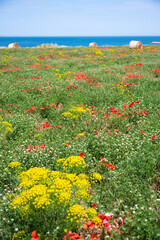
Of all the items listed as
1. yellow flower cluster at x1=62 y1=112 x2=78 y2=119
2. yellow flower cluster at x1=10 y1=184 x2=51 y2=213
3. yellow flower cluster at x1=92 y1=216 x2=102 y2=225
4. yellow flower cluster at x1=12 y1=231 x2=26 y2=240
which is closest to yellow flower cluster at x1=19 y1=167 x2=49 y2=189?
yellow flower cluster at x1=10 y1=184 x2=51 y2=213

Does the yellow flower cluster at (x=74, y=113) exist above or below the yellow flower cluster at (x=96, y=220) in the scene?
above

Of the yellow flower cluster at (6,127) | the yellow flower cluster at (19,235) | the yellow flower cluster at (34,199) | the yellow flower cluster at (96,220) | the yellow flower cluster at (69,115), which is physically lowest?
the yellow flower cluster at (19,235)

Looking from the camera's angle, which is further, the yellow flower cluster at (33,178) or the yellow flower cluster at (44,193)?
the yellow flower cluster at (33,178)

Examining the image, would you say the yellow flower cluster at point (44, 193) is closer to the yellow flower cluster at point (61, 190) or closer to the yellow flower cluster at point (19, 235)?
the yellow flower cluster at point (61, 190)

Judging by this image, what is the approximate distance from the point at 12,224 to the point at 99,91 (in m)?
8.08

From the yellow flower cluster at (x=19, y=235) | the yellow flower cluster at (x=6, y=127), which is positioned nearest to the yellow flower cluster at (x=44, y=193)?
the yellow flower cluster at (x=19, y=235)

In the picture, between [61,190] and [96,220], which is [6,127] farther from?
[96,220]

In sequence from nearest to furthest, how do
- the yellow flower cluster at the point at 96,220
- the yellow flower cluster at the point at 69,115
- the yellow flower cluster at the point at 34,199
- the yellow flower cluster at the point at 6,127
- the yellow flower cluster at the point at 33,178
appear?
the yellow flower cluster at the point at 34,199 < the yellow flower cluster at the point at 96,220 < the yellow flower cluster at the point at 33,178 < the yellow flower cluster at the point at 6,127 < the yellow flower cluster at the point at 69,115

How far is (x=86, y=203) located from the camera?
3818mm

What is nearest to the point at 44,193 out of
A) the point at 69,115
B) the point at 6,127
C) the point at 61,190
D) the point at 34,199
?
the point at 34,199

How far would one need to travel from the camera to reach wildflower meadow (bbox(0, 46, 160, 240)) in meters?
3.22

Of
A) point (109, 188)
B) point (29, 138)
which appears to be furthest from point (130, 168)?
point (29, 138)

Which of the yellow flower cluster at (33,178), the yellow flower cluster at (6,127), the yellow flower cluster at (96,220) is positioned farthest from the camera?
the yellow flower cluster at (6,127)

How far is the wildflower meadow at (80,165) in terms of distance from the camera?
322cm
